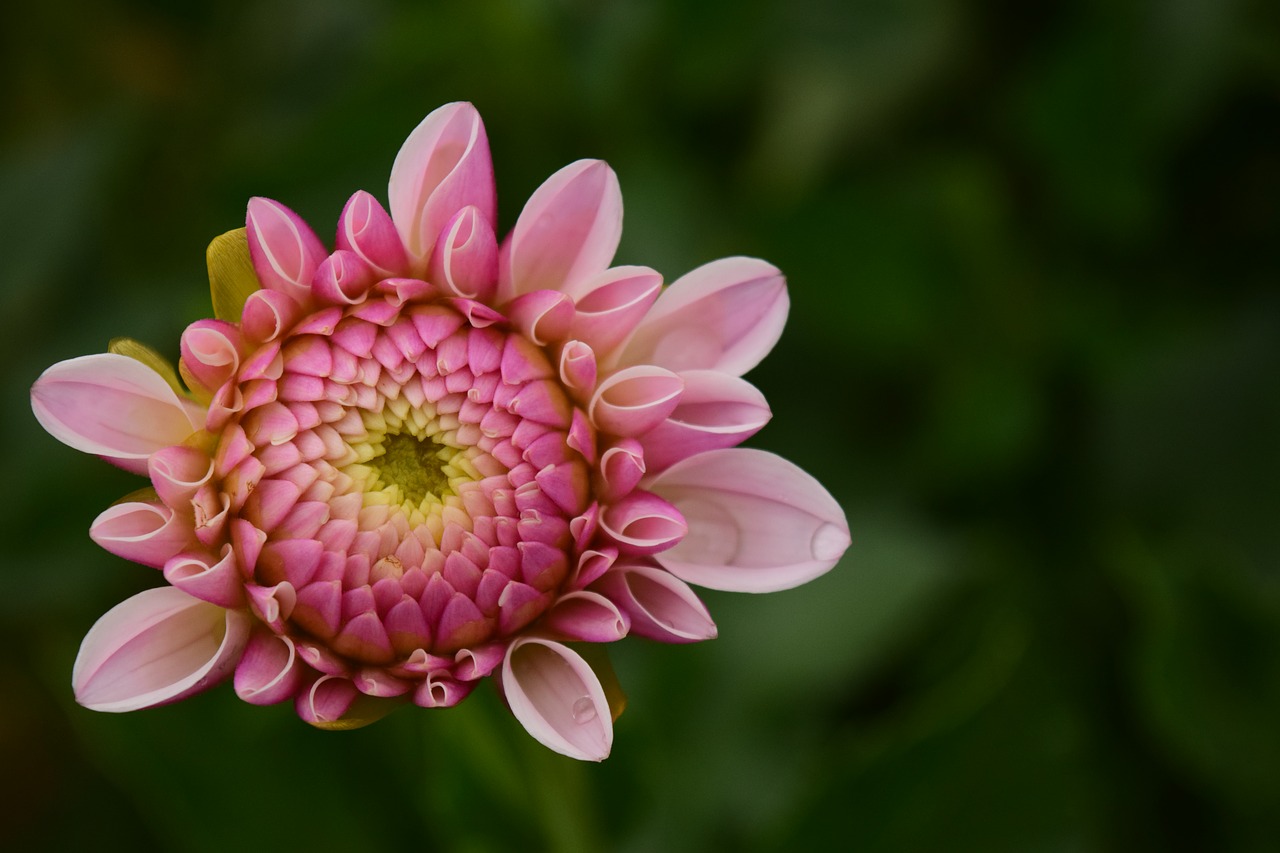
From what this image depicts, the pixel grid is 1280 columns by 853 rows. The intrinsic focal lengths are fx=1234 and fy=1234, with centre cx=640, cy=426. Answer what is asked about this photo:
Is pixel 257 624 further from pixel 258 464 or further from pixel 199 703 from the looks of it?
pixel 199 703

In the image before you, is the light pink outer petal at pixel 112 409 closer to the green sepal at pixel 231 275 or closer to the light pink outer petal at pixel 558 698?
the green sepal at pixel 231 275

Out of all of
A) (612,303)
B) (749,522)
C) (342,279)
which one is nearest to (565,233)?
(612,303)

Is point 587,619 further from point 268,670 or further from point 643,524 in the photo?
point 268,670

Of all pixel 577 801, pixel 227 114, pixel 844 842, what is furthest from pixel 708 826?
pixel 227 114

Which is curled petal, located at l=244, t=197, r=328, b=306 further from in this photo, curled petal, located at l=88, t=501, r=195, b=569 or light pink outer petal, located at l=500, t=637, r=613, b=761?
light pink outer petal, located at l=500, t=637, r=613, b=761

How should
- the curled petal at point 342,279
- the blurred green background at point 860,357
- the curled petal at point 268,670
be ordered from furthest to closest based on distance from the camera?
1. the blurred green background at point 860,357
2. the curled petal at point 342,279
3. the curled petal at point 268,670

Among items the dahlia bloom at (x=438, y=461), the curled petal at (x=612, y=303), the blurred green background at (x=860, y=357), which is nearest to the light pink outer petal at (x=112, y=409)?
the dahlia bloom at (x=438, y=461)

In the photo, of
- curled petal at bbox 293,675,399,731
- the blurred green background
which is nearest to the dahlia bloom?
curled petal at bbox 293,675,399,731
